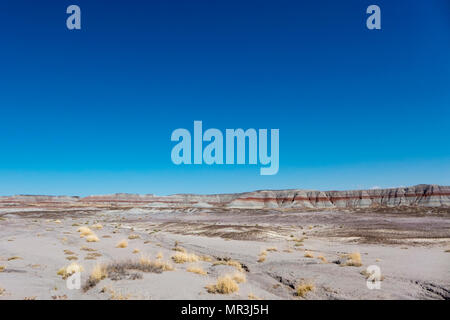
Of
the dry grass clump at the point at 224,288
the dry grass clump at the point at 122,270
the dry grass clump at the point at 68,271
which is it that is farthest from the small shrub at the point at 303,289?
the dry grass clump at the point at 68,271

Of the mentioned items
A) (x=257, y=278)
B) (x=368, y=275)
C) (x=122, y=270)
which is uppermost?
(x=122, y=270)

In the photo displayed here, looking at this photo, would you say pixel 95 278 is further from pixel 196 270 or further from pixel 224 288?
pixel 224 288

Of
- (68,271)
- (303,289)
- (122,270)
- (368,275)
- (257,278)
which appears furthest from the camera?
(257,278)

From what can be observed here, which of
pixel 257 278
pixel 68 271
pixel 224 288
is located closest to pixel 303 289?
pixel 257 278

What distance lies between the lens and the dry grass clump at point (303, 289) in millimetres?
10031

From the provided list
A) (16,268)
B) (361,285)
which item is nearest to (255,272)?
(361,285)

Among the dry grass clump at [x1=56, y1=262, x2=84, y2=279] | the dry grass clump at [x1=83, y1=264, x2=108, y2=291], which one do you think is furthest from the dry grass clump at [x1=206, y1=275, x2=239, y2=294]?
the dry grass clump at [x1=56, y1=262, x2=84, y2=279]

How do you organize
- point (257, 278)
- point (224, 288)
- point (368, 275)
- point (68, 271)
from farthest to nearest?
point (257, 278) < point (368, 275) < point (68, 271) < point (224, 288)

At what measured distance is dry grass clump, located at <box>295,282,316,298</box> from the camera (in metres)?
10.0

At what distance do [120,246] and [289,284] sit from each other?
13.5 meters

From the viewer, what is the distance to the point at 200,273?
12.4 meters

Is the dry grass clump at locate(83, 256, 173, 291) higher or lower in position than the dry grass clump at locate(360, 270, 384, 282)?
higher

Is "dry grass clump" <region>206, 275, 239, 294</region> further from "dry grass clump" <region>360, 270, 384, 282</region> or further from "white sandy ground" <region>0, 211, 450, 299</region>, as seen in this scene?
"dry grass clump" <region>360, 270, 384, 282</region>

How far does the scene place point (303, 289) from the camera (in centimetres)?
1019
